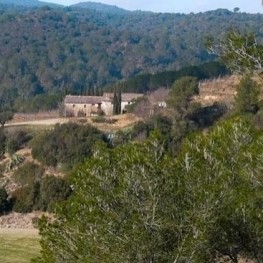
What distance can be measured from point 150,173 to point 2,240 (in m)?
13.5

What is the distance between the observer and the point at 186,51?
16875 centimetres

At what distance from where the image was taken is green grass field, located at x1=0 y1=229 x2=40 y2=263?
54.6 feet

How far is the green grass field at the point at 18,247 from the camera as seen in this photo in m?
16.7

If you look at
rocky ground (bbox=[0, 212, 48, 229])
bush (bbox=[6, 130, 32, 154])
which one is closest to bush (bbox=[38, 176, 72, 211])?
rocky ground (bbox=[0, 212, 48, 229])

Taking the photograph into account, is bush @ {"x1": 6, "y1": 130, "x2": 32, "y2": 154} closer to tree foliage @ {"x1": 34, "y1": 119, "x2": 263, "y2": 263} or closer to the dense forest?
tree foliage @ {"x1": 34, "y1": 119, "x2": 263, "y2": 263}

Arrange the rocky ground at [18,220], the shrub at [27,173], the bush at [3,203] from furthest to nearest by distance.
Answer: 1. the shrub at [27,173]
2. the bush at [3,203]
3. the rocky ground at [18,220]

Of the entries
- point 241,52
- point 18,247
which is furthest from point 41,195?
point 241,52

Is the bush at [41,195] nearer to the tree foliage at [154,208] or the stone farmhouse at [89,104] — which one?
the tree foliage at [154,208]

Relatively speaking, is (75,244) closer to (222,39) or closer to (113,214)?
(113,214)

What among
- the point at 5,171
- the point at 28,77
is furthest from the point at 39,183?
the point at 28,77

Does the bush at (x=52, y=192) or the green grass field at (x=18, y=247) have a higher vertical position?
the green grass field at (x=18, y=247)

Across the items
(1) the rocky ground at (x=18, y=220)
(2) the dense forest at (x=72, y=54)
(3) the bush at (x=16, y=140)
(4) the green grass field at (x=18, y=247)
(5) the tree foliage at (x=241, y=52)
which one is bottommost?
(2) the dense forest at (x=72, y=54)

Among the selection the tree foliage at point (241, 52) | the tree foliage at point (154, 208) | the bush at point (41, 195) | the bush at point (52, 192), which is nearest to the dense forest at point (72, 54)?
the bush at point (41, 195)

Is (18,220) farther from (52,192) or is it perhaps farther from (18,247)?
(18,247)
